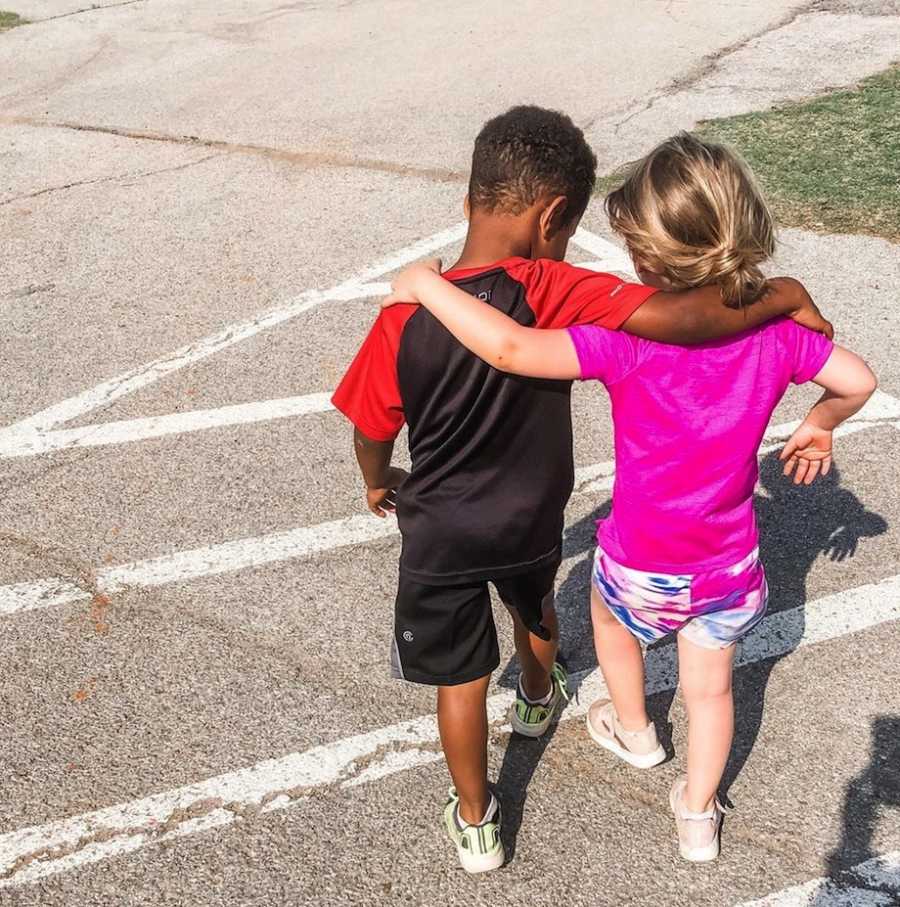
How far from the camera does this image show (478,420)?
2.55 metres

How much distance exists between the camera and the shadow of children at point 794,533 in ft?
12.1

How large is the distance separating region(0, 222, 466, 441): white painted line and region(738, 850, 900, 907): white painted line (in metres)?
3.66

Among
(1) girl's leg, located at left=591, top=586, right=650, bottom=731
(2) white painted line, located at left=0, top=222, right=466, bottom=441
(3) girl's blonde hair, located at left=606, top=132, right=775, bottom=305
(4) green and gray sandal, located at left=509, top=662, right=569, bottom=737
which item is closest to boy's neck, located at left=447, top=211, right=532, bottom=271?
(3) girl's blonde hair, located at left=606, top=132, right=775, bottom=305

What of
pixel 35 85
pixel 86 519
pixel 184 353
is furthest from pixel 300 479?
pixel 35 85

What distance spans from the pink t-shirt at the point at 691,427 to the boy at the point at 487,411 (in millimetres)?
64

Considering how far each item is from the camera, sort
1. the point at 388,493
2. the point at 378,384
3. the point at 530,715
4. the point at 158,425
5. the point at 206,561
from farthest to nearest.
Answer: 1. the point at 158,425
2. the point at 206,561
3. the point at 530,715
4. the point at 388,493
5. the point at 378,384

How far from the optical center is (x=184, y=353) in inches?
226

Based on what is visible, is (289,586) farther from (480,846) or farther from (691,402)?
(691,402)

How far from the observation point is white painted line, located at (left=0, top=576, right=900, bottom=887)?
315 centimetres

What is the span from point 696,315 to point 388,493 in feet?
3.05

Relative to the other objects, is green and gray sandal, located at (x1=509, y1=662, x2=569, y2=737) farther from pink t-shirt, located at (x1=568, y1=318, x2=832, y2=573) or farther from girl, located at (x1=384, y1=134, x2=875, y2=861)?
pink t-shirt, located at (x1=568, y1=318, x2=832, y2=573)

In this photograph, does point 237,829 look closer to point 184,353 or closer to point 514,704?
point 514,704

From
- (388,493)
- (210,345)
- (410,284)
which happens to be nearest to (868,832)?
(388,493)

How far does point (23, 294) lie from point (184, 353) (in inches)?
53.0
